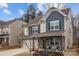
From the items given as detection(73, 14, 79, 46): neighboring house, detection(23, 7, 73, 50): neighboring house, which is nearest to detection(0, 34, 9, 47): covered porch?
detection(23, 7, 73, 50): neighboring house

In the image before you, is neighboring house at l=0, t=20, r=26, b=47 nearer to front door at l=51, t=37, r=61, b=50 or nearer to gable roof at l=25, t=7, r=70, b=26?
gable roof at l=25, t=7, r=70, b=26

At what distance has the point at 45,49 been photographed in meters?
2.88

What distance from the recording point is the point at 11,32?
2896 mm

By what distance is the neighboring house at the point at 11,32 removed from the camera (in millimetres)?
2879

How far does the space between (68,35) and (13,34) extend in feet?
2.04

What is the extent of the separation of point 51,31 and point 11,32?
0.46 meters

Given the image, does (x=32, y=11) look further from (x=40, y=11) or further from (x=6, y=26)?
(x=6, y=26)

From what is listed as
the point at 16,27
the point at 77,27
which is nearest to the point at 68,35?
the point at 77,27

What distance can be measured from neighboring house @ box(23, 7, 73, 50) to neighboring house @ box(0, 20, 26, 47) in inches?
3.2

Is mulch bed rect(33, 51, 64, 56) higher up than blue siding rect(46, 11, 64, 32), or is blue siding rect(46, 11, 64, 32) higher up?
blue siding rect(46, 11, 64, 32)

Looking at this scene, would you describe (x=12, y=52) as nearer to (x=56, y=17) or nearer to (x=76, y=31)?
(x=56, y=17)

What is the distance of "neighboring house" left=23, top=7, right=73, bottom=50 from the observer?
2834mm

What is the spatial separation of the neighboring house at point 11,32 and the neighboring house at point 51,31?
80 millimetres

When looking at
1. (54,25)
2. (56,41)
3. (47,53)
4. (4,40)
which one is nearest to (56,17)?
(54,25)
